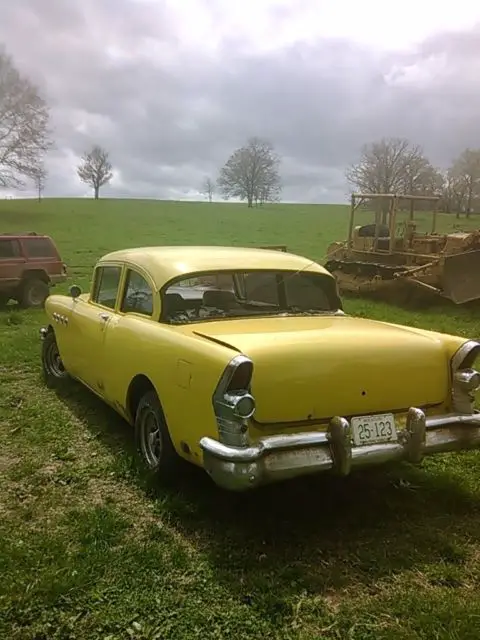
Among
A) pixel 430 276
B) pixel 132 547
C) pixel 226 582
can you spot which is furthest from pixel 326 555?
pixel 430 276

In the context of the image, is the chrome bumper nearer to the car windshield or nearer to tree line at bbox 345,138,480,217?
the car windshield

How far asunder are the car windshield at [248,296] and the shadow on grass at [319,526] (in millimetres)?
1112

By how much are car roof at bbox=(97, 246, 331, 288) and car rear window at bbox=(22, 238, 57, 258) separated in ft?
29.5

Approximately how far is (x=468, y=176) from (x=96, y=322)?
18017 millimetres

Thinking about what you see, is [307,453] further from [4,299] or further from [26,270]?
[4,299]

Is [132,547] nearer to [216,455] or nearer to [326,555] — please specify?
[216,455]

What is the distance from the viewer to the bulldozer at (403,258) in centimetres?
1210

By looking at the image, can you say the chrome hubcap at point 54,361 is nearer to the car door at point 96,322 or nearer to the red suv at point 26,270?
the car door at point 96,322

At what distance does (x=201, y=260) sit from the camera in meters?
4.60

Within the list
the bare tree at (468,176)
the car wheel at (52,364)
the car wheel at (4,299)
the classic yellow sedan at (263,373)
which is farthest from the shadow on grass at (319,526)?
the bare tree at (468,176)

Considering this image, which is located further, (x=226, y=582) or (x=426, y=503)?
(x=426, y=503)

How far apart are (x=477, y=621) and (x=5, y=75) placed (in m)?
42.0

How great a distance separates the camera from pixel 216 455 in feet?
10.2

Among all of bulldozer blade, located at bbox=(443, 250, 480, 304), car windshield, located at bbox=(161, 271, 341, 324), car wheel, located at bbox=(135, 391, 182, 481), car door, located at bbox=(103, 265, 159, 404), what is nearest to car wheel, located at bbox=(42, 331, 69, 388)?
car door, located at bbox=(103, 265, 159, 404)
